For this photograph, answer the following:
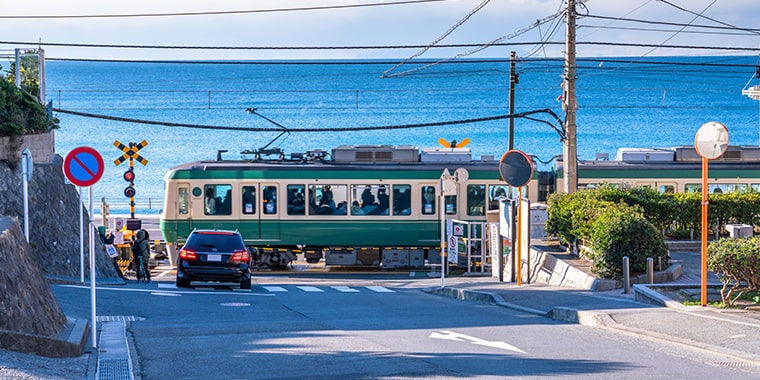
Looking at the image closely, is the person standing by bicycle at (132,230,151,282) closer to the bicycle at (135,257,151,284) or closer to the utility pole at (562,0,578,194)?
the bicycle at (135,257,151,284)

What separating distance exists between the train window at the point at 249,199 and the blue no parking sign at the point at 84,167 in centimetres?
1911

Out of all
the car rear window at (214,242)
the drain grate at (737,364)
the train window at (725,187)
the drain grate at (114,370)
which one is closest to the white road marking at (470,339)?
the drain grate at (737,364)

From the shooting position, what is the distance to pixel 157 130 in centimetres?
12769

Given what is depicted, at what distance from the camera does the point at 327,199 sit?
3228cm

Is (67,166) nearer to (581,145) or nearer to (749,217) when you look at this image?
(749,217)

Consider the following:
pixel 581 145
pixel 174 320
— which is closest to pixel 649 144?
pixel 581 145

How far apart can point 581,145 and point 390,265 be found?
3077 inches

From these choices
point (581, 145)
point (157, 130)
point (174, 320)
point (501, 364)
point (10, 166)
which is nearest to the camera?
point (501, 364)

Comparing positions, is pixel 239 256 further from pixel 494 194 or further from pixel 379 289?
pixel 494 194

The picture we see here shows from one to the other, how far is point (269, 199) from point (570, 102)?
406 inches

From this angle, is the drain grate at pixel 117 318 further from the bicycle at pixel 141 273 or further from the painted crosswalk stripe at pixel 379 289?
the bicycle at pixel 141 273

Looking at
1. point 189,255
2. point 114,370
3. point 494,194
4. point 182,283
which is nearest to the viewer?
point 114,370

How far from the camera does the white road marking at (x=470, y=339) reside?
1286 cm

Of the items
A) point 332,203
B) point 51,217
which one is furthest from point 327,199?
point 51,217
